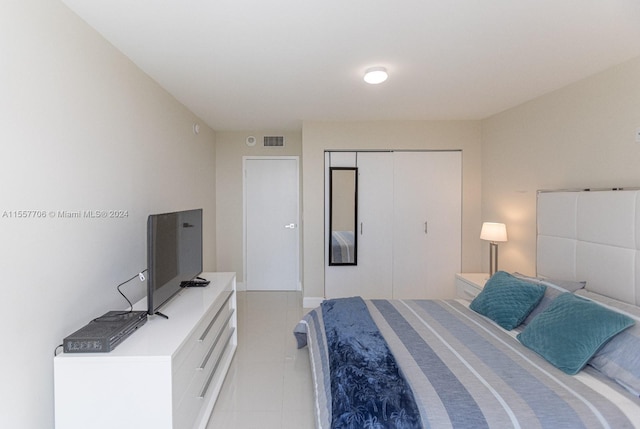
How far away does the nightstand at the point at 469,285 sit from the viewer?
3311 millimetres

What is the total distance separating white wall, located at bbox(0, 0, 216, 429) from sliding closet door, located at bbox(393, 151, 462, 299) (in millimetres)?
3002

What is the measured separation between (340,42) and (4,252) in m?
2.07

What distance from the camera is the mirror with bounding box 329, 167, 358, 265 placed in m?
4.05

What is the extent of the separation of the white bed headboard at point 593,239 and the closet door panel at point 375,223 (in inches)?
66.5

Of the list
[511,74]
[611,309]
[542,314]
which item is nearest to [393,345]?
[542,314]

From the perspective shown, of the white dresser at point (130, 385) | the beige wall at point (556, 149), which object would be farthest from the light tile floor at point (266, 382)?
the beige wall at point (556, 149)

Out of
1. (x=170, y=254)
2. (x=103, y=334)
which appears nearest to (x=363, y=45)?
(x=170, y=254)

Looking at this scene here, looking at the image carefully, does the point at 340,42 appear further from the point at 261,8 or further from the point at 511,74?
the point at 511,74

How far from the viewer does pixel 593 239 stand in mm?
2318

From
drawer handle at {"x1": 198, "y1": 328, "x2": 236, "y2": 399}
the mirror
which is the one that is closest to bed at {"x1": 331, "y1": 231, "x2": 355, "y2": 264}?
the mirror

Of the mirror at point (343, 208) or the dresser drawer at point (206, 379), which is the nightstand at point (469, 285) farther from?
the dresser drawer at point (206, 379)

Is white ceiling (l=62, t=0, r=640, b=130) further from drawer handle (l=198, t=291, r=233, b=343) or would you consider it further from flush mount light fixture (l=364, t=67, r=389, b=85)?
drawer handle (l=198, t=291, r=233, b=343)

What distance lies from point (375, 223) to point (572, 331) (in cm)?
250

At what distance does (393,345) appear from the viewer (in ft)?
6.35
